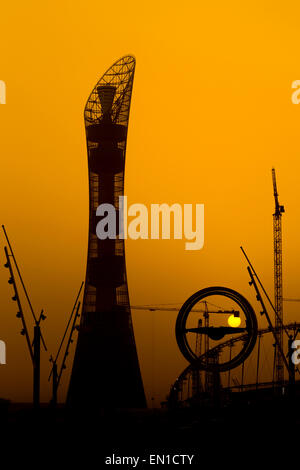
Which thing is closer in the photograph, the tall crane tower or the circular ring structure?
the circular ring structure

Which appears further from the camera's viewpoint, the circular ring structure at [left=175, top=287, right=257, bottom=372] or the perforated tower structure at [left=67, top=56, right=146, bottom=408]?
the perforated tower structure at [left=67, top=56, right=146, bottom=408]

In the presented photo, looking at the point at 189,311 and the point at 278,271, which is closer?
the point at 189,311

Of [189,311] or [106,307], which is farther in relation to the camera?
[106,307]

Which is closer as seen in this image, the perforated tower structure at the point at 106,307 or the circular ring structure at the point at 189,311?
the circular ring structure at the point at 189,311

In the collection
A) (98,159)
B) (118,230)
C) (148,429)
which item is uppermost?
(98,159)

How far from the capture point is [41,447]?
62562 mm

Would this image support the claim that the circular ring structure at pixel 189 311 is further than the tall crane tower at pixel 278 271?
No

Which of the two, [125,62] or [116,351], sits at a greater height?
[125,62]

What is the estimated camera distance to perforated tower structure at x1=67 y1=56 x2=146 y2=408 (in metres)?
135

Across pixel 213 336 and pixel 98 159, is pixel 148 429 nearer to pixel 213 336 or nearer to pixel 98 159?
pixel 213 336

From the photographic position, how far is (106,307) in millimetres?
138000

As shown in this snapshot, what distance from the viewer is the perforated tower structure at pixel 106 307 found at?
134750 mm
